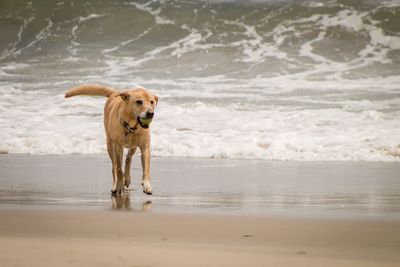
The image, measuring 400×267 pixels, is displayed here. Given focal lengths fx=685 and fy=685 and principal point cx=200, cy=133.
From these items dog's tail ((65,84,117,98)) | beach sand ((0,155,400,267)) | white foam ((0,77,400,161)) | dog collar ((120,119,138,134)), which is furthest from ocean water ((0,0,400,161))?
dog collar ((120,119,138,134))

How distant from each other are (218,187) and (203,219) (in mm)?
2003

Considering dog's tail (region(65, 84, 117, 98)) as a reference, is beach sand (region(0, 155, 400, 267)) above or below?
below

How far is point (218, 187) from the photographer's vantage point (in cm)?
568

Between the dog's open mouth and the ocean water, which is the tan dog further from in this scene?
the ocean water

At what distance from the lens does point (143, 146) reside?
17.2 feet

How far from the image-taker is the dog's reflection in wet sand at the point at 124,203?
4.31 metres

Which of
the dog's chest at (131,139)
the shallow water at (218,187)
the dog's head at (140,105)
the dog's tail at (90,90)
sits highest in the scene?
the dog's tail at (90,90)

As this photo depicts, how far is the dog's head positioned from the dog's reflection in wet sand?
0.55 m

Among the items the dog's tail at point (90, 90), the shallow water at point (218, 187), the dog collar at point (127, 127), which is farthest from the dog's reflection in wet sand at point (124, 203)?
the dog's tail at point (90, 90)

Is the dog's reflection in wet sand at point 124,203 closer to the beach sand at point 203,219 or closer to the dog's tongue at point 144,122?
the beach sand at point 203,219

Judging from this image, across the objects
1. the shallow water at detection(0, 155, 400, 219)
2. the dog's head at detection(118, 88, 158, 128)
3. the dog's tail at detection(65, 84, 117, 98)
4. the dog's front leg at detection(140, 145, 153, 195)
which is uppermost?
the dog's tail at detection(65, 84, 117, 98)

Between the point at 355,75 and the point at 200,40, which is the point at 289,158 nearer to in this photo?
the point at 355,75

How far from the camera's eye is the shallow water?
14.1 ft

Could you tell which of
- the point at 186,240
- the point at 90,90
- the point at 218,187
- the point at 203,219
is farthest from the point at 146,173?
the point at 186,240
